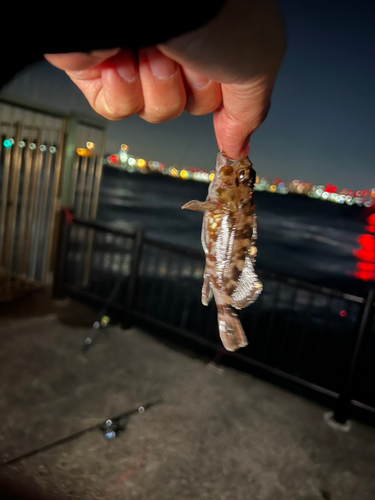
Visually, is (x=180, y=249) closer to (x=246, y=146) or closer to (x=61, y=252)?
(x=61, y=252)

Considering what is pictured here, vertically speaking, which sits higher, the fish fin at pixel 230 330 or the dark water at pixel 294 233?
the fish fin at pixel 230 330

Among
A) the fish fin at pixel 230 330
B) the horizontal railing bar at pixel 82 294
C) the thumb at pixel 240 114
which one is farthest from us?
the horizontal railing bar at pixel 82 294

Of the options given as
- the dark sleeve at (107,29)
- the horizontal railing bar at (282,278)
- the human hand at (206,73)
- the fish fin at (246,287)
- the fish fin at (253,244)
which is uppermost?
the human hand at (206,73)

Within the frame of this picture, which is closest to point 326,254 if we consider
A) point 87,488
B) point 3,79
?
point 87,488

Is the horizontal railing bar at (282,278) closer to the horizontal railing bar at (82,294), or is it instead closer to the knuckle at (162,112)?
the horizontal railing bar at (82,294)

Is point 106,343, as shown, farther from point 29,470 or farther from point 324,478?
point 324,478

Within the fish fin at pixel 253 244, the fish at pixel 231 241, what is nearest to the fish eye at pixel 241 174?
the fish at pixel 231 241

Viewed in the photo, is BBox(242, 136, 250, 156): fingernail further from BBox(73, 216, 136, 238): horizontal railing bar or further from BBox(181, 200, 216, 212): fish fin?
BBox(73, 216, 136, 238): horizontal railing bar

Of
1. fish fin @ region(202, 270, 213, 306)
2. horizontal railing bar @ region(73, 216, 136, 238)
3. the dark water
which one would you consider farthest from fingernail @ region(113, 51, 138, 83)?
the dark water
